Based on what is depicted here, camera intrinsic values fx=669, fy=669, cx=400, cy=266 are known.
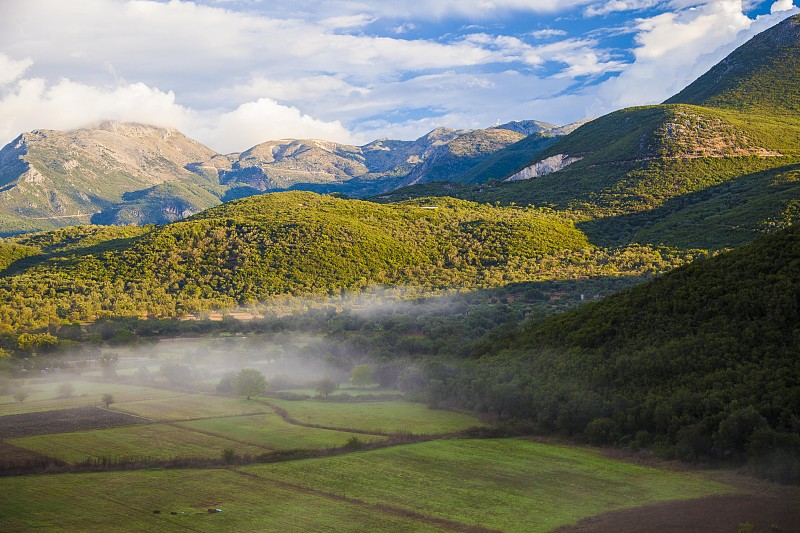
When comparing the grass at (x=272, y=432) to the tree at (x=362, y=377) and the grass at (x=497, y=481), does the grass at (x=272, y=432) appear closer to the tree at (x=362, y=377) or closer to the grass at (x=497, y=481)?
the grass at (x=497, y=481)

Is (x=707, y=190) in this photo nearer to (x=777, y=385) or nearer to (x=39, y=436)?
(x=777, y=385)

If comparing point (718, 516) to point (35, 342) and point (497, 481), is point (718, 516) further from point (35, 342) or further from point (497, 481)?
point (35, 342)

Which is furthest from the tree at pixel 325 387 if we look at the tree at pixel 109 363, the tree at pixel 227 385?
the tree at pixel 109 363

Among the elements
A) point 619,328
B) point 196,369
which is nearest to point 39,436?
point 196,369

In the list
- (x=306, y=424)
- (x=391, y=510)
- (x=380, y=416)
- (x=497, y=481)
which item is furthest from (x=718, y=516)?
(x=306, y=424)

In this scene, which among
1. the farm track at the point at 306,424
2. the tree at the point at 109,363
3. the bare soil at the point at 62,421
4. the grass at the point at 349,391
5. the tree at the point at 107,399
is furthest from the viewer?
the tree at the point at 109,363

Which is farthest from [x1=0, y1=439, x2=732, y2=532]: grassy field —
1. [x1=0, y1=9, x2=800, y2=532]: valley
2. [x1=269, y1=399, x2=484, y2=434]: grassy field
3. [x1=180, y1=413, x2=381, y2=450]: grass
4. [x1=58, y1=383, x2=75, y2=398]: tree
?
[x1=58, y1=383, x2=75, y2=398]: tree
